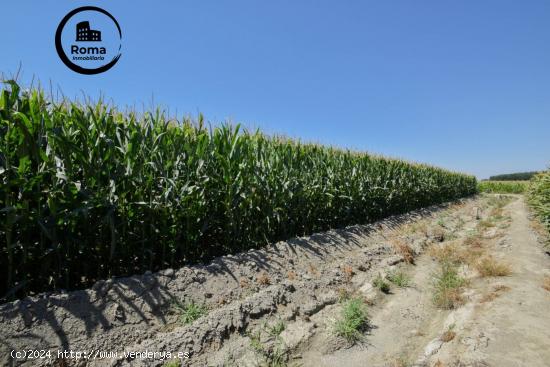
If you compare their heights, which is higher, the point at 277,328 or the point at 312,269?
the point at 312,269

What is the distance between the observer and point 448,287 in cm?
540

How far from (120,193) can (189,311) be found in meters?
1.71

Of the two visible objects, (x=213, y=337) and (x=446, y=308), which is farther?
(x=446, y=308)

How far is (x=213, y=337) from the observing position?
11.3ft

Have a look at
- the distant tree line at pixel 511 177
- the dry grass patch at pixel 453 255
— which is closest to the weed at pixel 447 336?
the dry grass patch at pixel 453 255

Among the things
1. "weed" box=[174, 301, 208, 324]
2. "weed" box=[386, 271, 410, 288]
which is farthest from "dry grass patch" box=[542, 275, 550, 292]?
"weed" box=[174, 301, 208, 324]

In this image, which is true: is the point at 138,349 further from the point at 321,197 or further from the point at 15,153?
the point at 321,197

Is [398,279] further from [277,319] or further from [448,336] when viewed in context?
[277,319]

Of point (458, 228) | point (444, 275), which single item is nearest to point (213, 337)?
point (444, 275)

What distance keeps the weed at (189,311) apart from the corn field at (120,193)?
0.75m

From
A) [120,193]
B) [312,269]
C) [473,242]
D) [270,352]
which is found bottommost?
[473,242]

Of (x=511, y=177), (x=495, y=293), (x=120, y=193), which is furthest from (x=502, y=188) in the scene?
(x=120, y=193)

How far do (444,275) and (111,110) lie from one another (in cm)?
A: 663

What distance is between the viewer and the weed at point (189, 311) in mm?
3736
